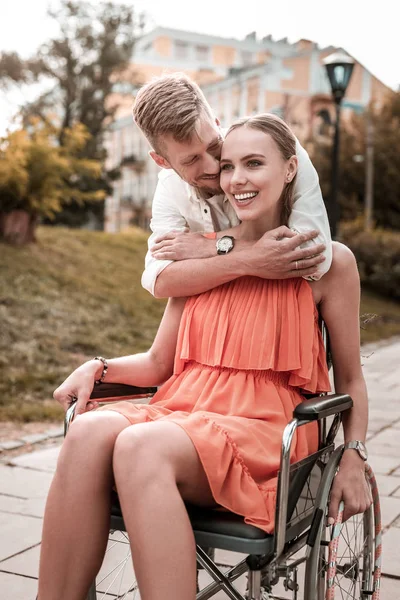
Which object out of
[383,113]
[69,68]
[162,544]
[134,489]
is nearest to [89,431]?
[134,489]

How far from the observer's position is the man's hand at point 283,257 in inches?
84.2

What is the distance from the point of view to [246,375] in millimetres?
2184

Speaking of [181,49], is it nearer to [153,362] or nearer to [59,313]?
[59,313]

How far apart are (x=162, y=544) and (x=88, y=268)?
9039 mm

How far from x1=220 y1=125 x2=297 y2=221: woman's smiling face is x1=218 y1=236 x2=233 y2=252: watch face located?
10 cm

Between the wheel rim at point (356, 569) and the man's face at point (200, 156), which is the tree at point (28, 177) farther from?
the wheel rim at point (356, 569)

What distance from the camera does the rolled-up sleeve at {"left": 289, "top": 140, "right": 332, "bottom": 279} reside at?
2.19 meters

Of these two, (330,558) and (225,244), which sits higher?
(225,244)

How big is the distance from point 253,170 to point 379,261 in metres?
15.1

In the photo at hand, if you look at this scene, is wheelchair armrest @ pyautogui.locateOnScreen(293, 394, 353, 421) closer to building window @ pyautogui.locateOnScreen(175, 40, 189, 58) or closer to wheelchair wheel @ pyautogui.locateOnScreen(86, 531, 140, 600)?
wheelchair wheel @ pyautogui.locateOnScreen(86, 531, 140, 600)

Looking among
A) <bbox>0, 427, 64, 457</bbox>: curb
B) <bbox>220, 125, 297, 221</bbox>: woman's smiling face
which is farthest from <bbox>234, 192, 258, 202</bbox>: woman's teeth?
<bbox>0, 427, 64, 457</bbox>: curb

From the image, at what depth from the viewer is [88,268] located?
10.7m

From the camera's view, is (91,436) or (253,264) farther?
(253,264)

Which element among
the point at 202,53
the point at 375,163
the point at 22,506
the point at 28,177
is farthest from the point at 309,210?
the point at 202,53
